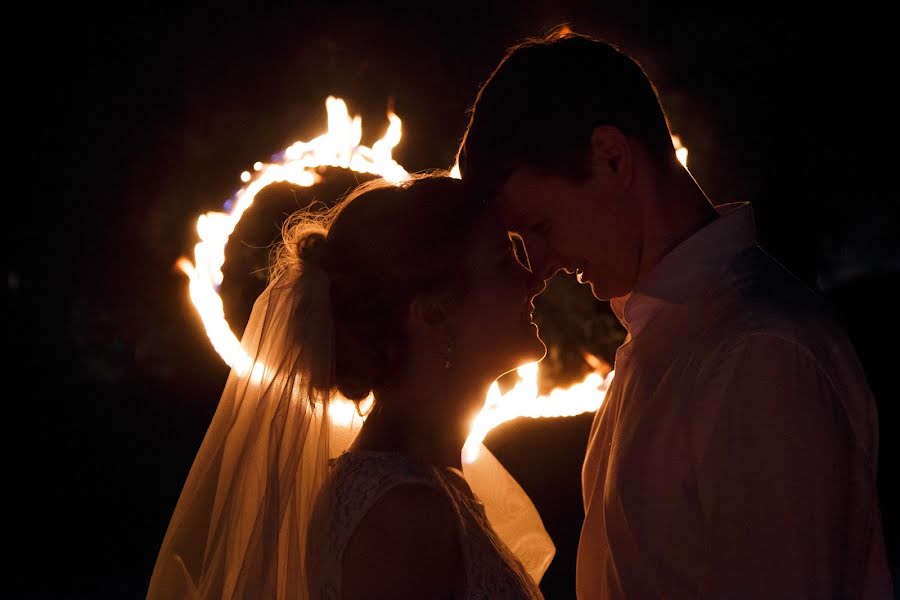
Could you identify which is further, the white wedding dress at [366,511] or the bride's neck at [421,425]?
the bride's neck at [421,425]

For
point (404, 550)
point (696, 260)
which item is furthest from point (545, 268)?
point (404, 550)

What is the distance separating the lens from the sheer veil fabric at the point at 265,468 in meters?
2.07

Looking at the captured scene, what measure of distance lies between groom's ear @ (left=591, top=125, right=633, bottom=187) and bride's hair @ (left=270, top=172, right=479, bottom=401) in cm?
38

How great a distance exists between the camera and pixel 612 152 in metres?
2.11

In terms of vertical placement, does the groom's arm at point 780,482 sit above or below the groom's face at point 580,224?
below

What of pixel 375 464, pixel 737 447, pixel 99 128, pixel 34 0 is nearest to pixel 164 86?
pixel 99 128

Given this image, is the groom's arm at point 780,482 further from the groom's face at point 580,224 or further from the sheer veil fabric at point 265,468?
the sheer veil fabric at point 265,468

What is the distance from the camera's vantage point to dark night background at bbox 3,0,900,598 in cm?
622

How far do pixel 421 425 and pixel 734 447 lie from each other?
90 centimetres

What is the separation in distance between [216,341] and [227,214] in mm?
565

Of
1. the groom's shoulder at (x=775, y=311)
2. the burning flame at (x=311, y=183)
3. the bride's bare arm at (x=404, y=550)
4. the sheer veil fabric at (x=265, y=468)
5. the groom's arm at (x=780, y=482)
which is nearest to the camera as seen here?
the groom's arm at (x=780, y=482)

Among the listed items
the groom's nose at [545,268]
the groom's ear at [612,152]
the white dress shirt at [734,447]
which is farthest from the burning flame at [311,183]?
the white dress shirt at [734,447]

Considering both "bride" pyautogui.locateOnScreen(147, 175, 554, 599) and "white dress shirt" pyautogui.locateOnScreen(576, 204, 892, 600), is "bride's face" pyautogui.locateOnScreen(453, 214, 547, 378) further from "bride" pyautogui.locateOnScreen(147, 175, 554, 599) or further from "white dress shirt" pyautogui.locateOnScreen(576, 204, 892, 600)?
"white dress shirt" pyautogui.locateOnScreen(576, 204, 892, 600)

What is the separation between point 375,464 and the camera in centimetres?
209
